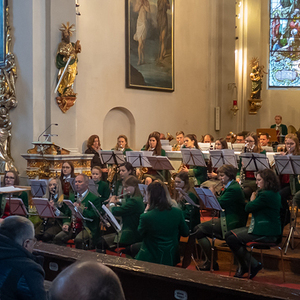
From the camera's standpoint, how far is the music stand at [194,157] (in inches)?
314

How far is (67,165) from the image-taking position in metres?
7.70

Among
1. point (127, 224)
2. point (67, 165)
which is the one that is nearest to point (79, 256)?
point (127, 224)

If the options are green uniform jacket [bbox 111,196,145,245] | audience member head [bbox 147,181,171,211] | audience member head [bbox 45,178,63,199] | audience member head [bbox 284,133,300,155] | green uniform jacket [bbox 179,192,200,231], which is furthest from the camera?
audience member head [bbox 284,133,300,155]

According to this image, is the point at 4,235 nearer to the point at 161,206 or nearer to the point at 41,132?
the point at 161,206

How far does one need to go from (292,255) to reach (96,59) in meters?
8.23

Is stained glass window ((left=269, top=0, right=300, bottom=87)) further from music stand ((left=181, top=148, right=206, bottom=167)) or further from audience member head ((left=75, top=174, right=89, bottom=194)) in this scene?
audience member head ((left=75, top=174, right=89, bottom=194))

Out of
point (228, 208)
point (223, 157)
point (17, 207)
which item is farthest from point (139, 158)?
point (228, 208)

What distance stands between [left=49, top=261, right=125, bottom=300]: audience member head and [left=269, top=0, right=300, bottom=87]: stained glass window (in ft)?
64.6

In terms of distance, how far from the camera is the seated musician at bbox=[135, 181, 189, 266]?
4.75 metres

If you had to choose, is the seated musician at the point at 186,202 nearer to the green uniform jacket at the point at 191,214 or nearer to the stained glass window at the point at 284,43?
the green uniform jacket at the point at 191,214

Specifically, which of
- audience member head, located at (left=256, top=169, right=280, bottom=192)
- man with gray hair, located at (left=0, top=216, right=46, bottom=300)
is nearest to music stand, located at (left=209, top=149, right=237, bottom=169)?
audience member head, located at (left=256, top=169, right=280, bottom=192)

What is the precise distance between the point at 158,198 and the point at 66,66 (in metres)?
7.03

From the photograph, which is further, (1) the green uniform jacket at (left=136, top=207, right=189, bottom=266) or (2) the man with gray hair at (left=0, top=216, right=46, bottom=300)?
(1) the green uniform jacket at (left=136, top=207, right=189, bottom=266)

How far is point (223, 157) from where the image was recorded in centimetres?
776
